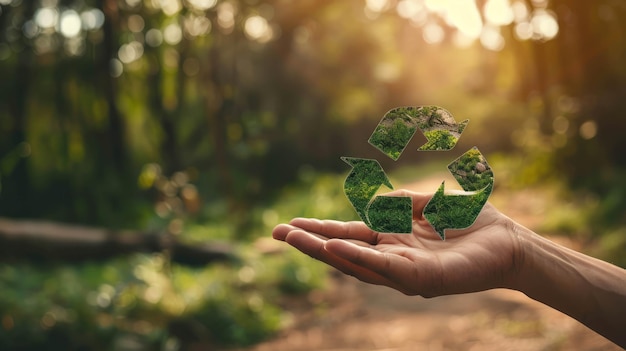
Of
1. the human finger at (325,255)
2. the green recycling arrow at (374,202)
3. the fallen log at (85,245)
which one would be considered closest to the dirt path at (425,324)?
the fallen log at (85,245)

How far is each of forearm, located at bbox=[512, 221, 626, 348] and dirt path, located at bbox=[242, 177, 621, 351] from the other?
8.73 feet

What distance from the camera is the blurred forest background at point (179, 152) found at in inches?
210

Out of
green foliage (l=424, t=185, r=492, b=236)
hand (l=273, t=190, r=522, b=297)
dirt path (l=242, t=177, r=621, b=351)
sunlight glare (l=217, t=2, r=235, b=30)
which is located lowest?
dirt path (l=242, t=177, r=621, b=351)

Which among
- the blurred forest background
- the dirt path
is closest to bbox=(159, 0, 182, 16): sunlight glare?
the blurred forest background

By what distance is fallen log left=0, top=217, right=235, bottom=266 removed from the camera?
684cm

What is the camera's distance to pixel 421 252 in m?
1.77

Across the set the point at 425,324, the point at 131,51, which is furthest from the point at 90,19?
the point at 425,324

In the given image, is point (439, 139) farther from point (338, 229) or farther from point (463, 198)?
point (338, 229)

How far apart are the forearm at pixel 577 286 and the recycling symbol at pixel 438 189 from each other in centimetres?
19

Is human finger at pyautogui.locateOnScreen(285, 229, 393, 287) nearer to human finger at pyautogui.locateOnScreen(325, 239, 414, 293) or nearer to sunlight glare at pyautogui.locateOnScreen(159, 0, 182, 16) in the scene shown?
human finger at pyautogui.locateOnScreen(325, 239, 414, 293)

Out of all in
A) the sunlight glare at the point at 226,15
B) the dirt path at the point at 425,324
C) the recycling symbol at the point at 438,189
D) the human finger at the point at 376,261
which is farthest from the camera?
the sunlight glare at the point at 226,15

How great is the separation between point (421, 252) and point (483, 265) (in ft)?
0.61

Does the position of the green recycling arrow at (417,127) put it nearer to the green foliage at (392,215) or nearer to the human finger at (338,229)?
the green foliage at (392,215)

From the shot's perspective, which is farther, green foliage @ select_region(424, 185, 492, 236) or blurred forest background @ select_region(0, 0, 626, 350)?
blurred forest background @ select_region(0, 0, 626, 350)
